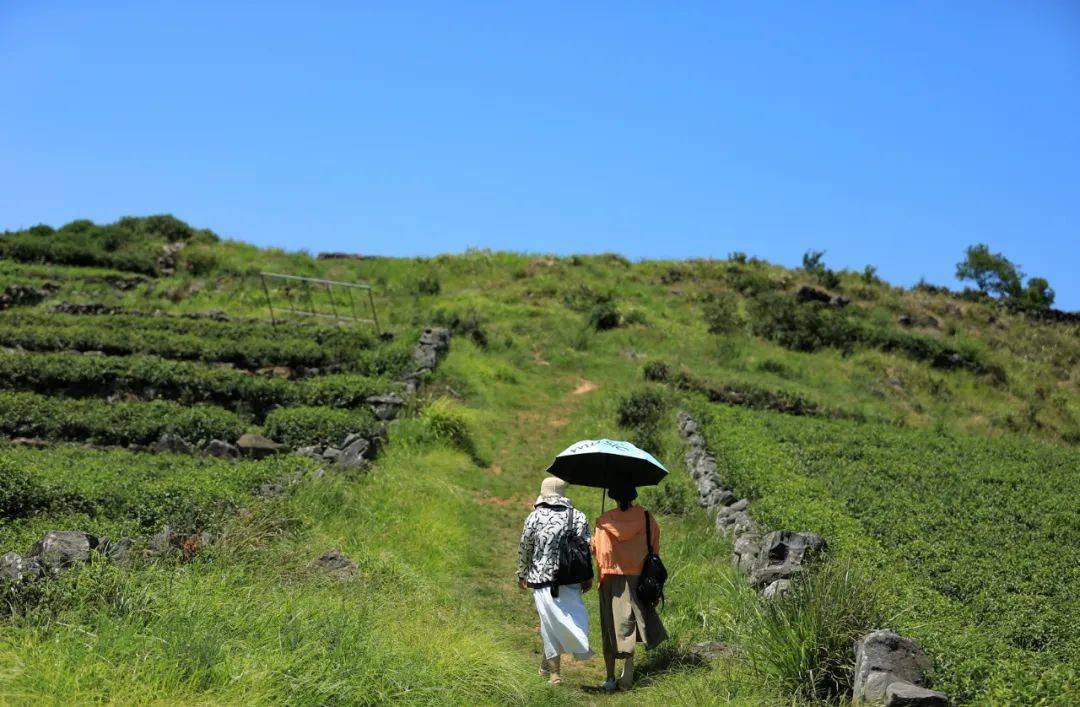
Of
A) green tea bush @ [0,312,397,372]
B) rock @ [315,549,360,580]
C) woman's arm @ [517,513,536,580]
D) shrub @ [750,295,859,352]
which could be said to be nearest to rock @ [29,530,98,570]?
rock @ [315,549,360,580]

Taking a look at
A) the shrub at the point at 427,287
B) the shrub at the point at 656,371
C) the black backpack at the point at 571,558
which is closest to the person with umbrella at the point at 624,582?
the black backpack at the point at 571,558

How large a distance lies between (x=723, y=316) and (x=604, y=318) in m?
3.77

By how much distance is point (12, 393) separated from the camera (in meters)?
19.3

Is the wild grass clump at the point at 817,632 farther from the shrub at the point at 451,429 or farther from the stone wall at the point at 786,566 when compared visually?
the shrub at the point at 451,429

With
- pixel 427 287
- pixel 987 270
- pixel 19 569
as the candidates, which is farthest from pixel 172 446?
pixel 987 270

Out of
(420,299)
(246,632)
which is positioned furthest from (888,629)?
(420,299)

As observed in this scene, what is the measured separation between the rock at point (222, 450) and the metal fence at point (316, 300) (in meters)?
11.8

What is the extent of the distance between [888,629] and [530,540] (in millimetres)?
3314

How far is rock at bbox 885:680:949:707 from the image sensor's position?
23.5 ft

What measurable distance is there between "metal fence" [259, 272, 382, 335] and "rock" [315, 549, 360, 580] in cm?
1759

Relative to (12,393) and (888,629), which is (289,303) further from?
(888,629)

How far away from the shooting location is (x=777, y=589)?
9.87 m

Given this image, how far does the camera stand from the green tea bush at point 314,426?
17.8 meters

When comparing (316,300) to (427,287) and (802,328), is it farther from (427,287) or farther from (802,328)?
(802,328)
